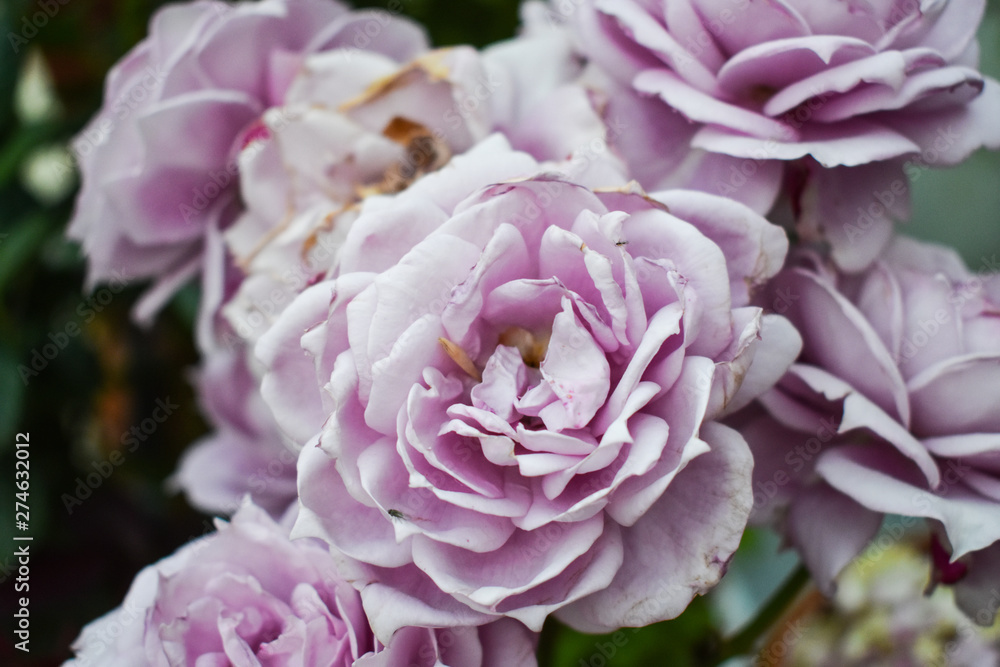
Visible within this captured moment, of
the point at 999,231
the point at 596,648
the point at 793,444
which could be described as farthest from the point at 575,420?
the point at 999,231

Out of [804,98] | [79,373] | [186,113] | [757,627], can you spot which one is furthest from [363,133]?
[79,373]

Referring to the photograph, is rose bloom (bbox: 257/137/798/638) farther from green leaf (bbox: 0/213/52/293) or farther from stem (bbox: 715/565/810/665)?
green leaf (bbox: 0/213/52/293)

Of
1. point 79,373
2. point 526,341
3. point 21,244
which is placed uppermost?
point 526,341

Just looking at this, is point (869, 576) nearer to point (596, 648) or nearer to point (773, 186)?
point (596, 648)

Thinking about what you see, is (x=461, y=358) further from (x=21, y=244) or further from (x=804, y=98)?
(x=21, y=244)

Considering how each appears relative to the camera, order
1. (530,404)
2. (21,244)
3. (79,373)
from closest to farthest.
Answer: (530,404) → (21,244) → (79,373)

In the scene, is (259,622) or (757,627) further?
(757,627)

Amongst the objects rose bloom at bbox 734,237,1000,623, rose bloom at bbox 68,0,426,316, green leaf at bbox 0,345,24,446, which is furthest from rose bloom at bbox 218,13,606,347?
green leaf at bbox 0,345,24,446

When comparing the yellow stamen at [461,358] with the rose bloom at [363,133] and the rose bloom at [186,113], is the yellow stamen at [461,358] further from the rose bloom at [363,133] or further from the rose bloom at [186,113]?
the rose bloom at [186,113]
